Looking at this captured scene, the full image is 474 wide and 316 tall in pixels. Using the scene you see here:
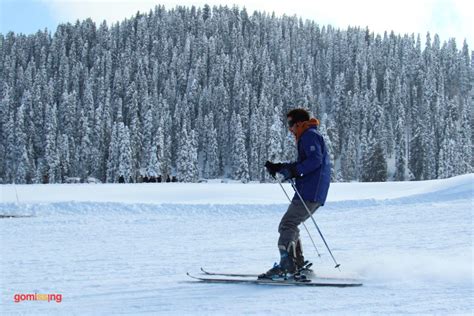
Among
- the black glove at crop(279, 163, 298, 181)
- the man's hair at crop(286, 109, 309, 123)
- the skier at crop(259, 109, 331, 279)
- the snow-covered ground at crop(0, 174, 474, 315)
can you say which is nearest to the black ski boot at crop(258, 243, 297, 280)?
the skier at crop(259, 109, 331, 279)

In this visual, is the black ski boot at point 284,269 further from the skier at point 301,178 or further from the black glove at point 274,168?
the black glove at point 274,168

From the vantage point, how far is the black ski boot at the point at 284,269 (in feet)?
20.4

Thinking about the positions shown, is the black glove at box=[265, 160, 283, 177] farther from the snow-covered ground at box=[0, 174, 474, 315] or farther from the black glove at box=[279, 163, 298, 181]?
the snow-covered ground at box=[0, 174, 474, 315]

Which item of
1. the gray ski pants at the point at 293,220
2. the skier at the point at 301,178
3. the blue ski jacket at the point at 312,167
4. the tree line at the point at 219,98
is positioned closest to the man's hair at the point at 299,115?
the skier at the point at 301,178

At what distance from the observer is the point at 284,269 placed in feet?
20.5

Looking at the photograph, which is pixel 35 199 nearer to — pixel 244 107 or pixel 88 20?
pixel 244 107

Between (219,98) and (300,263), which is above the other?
(219,98)

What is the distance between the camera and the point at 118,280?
21.9 ft

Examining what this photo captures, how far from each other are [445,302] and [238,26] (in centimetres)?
15119

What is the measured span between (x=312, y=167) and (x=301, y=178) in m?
0.31
